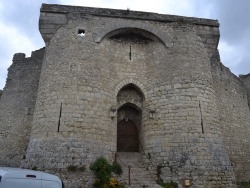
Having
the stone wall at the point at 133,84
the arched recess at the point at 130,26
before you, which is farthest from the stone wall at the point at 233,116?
the arched recess at the point at 130,26

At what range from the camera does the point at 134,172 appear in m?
9.07

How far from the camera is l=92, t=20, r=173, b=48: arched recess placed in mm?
10406

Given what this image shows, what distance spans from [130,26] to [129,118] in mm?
4021

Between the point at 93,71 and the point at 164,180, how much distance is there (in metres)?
4.84

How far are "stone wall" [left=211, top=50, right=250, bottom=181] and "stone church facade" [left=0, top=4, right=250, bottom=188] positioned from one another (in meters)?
3.81

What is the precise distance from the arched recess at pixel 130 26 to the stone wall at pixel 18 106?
567 centimetres

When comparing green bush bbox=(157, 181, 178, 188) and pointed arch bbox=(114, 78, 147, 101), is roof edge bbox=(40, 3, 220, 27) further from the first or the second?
green bush bbox=(157, 181, 178, 188)

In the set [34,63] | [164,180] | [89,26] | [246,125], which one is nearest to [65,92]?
[89,26]

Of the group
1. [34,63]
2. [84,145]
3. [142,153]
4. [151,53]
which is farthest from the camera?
[34,63]

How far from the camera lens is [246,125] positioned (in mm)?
15062

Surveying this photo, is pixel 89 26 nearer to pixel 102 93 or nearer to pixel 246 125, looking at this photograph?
pixel 102 93

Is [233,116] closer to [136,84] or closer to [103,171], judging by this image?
[136,84]

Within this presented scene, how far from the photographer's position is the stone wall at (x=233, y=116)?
43.7 feet

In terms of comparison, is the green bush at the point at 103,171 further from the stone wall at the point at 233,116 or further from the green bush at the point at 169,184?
the stone wall at the point at 233,116
